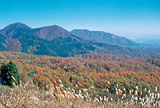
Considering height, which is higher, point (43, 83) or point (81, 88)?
point (43, 83)

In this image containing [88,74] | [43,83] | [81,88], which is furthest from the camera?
[88,74]

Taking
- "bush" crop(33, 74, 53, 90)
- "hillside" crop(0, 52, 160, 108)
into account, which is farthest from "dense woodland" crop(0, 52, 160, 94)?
"bush" crop(33, 74, 53, 90)

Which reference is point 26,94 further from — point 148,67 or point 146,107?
point 148,67

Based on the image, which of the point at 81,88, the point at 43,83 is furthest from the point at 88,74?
the point at 43,83

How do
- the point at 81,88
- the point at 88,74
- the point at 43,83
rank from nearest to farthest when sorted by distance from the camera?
the point at 43,83 < the point at 81,88 < the point at 88,74

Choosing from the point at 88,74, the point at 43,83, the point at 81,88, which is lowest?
the point at 88,74

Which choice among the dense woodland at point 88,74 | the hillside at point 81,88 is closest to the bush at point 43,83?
the hillside at point 81,88

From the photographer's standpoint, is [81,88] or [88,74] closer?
[81,88]

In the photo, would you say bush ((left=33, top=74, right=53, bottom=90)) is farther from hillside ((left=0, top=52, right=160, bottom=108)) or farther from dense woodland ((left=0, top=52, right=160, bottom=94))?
dense woodland ((left=0, top=52, right=160, bottom=94))

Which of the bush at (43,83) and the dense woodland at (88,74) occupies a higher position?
the bush at (43,83)

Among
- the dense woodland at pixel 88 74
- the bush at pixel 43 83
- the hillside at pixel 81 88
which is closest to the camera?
the hillside at pixel 81 88

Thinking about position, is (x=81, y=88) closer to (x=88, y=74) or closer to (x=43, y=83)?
(x=43, y=83)

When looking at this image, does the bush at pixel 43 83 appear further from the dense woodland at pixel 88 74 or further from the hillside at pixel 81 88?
the dense woodland at pixel 88 74

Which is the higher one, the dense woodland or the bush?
the bush
